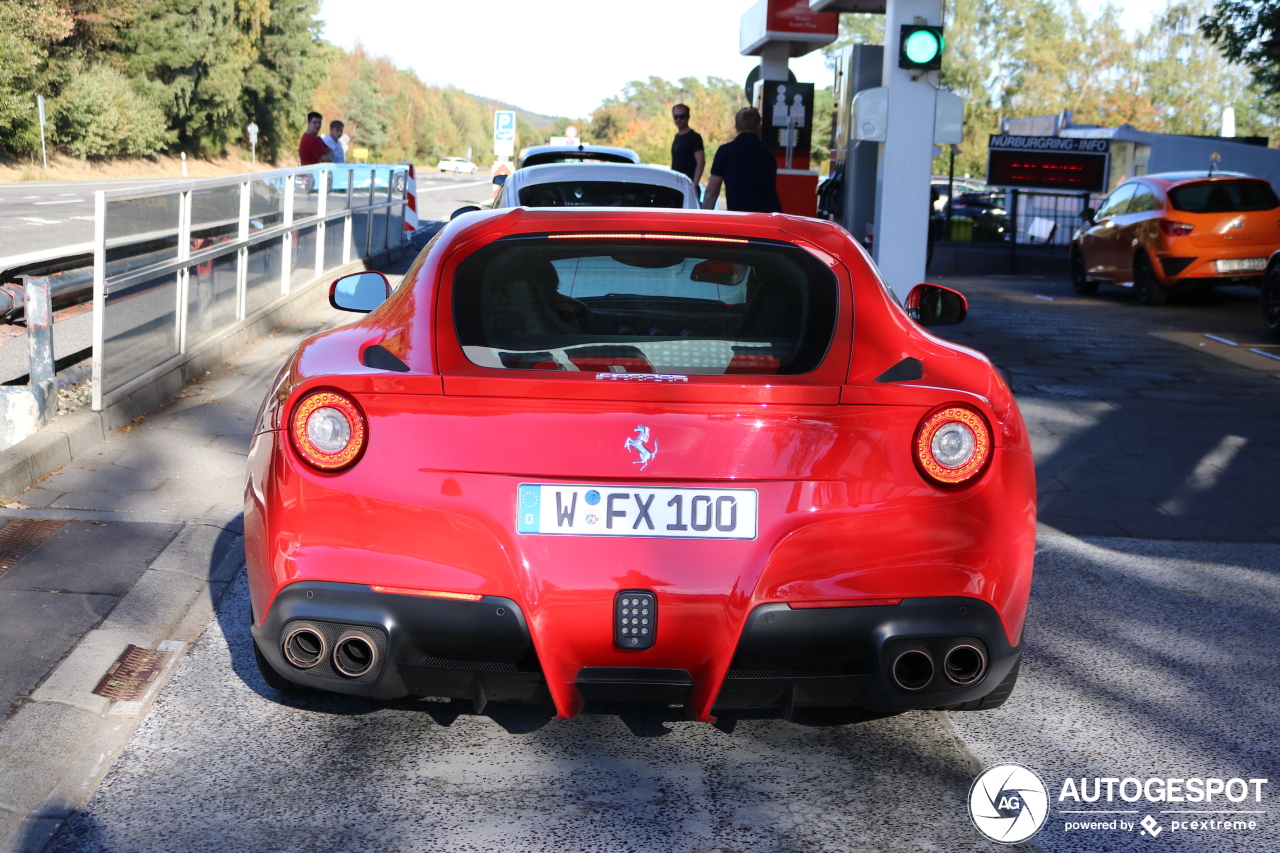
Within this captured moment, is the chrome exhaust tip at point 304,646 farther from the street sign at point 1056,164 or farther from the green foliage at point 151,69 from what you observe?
the green foliage at point 151,69

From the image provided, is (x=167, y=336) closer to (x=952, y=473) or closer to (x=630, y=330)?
(x=630, y=330)

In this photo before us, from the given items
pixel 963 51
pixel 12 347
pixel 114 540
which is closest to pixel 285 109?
pixel 963 51

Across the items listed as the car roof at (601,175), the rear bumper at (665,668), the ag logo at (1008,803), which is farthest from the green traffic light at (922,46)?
the rear bumper at (665,668)

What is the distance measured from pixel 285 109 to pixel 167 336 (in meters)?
80.7

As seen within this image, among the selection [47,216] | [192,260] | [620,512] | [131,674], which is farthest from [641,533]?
[47,216]

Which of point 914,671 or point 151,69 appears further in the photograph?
point 151,69

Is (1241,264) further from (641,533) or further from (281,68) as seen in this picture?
(281,68)

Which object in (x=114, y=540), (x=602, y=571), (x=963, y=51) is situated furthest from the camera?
(x=963, y=51)

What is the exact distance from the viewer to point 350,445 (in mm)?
3023

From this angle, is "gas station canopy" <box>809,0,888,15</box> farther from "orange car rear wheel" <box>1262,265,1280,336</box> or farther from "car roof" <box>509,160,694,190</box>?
"car roof" <box>509,160,694,190</box>

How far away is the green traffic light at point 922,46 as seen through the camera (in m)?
10.7

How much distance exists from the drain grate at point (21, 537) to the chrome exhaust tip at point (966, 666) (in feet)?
11.0

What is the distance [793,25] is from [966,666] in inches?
798

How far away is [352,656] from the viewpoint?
10.0 ft
